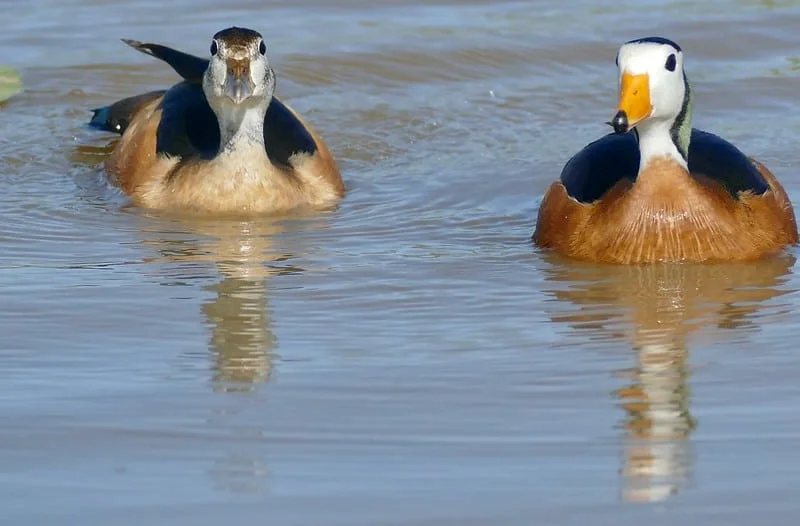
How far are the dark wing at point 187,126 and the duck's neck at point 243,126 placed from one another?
320 mm

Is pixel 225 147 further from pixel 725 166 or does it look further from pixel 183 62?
pixel 725 166

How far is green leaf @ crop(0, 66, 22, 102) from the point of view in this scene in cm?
1302

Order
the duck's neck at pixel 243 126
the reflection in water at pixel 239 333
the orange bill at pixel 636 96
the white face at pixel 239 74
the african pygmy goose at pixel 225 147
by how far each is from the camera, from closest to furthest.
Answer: the reflection in water at pixel 239 333
the orange bill at pixel 636 96
the white face at pixel 239 74
the african pygmy goose at pixel 225 147
the duck's neck at pixel 243 126

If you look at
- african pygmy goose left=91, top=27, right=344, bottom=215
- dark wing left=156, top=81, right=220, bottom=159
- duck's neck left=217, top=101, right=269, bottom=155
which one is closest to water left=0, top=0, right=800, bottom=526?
african pygmy goose left=91, top=27, right=344, bottom=215

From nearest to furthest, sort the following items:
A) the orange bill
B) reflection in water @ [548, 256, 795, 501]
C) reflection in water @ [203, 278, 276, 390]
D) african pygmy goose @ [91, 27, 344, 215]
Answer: reflection in water @ [548, 256, 795, 501], reflection in water @ [203, 278, 276, 390], the orange bill, african pygmy goose @ [91, 27, 344, 215]

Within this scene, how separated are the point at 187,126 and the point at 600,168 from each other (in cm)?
319

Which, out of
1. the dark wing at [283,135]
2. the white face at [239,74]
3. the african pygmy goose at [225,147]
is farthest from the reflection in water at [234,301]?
the dark wing at [283,135]

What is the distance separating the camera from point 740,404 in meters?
6.35

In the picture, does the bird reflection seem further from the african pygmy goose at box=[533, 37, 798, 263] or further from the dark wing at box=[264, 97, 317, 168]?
the african pygmy goose at box=[533, 37, 798, 263]

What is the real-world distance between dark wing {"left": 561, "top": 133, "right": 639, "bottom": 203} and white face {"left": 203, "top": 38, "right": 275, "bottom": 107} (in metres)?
2.11

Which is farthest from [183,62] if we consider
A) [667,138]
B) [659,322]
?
[659,322]

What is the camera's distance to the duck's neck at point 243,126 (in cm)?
1084

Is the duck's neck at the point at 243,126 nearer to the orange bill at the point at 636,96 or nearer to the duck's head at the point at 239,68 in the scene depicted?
the duck's head at the point at 239,68

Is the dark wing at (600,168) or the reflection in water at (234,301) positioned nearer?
the reflection in water at (234,301)
